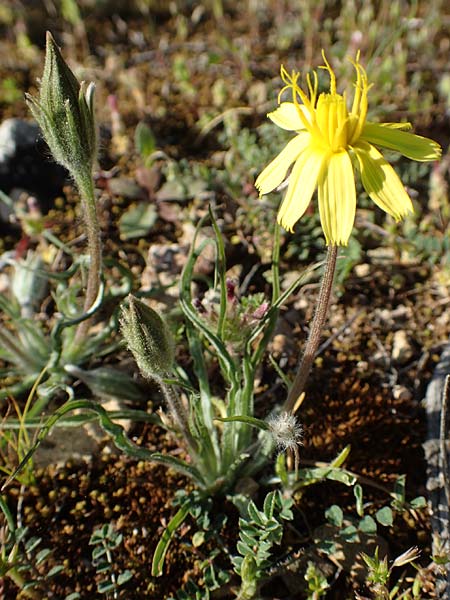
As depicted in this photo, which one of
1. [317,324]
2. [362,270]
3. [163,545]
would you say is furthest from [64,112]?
[362,270]

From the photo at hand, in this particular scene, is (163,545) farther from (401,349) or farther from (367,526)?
(401,349)

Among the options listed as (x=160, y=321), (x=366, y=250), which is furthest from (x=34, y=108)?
(x=366, y=250)

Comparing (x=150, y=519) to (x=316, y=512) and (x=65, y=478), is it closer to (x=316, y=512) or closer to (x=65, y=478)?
(x=65, y=478)

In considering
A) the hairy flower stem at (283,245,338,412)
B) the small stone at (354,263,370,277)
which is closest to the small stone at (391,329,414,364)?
the small stone at (354,263,370,277)

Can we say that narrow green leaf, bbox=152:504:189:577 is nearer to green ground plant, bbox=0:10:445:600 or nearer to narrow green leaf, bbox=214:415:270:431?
green ground plant, bbox=0:10:445:600

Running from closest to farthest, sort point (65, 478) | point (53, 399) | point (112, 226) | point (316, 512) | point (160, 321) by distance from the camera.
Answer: point (160, 321)
point (316, 512)
point (65, 478)
point (53, 399)
point (112, 226)
